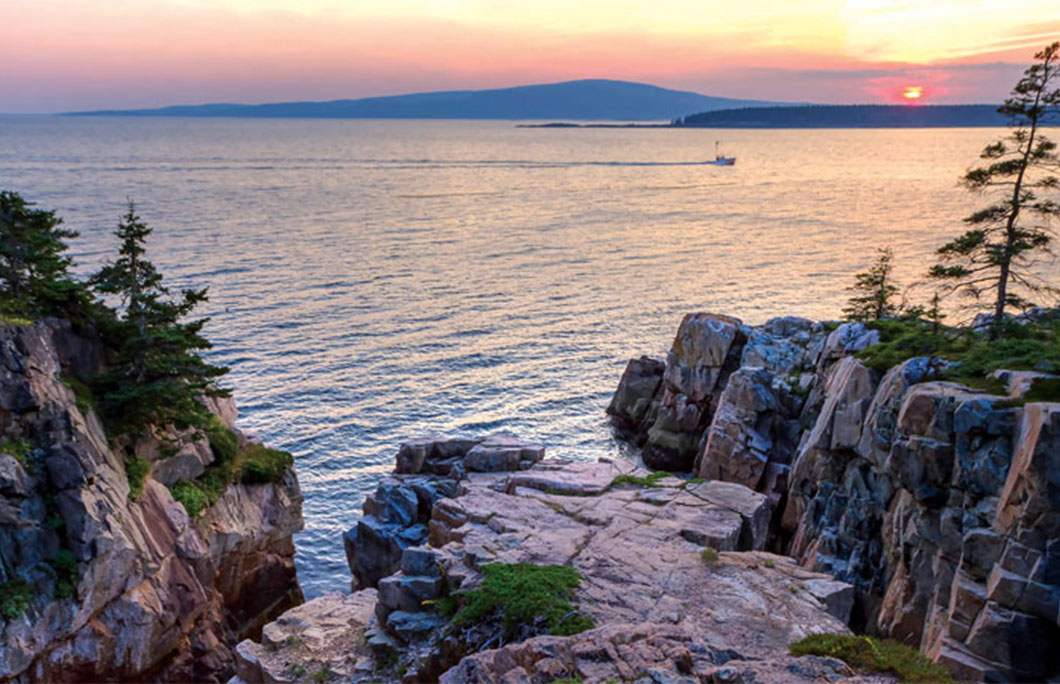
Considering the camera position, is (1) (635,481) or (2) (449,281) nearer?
(1) (635,481)

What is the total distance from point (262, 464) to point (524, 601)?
18114 millimetres

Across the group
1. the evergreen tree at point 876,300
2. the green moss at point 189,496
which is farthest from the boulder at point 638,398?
the green moss at point 189,496

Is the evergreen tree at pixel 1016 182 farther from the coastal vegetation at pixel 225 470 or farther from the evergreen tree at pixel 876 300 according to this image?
the coastal vegetation at pixel 225 470

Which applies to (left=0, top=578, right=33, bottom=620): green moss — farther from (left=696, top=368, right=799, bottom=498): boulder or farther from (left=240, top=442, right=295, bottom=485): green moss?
(left=696, top=368, right=799, bottom=498): boulder

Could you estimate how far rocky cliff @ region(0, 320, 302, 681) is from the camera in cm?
2256

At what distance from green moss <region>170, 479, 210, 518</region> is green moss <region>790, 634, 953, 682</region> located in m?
22.8

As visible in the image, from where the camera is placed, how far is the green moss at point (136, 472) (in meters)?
26.4

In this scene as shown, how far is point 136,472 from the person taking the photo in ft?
88.2

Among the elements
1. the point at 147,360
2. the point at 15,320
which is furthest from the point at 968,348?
the point at 15,320

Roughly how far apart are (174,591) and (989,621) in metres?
26.3

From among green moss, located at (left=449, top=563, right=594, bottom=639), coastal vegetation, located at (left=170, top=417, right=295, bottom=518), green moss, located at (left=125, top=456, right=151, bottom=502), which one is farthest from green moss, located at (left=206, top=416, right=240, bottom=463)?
green moss, located at (left=449, top=563, right=594, bottom=639)

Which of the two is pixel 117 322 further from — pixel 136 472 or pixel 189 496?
pixel 189 496

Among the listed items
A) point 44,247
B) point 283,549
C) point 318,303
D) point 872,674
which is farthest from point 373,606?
point 318,303

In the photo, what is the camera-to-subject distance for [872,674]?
53.1 ft
